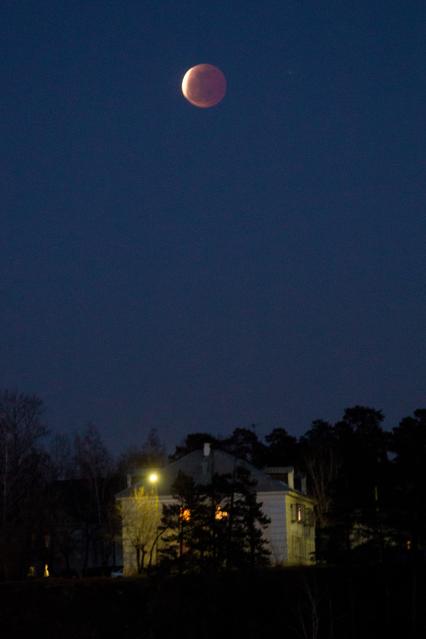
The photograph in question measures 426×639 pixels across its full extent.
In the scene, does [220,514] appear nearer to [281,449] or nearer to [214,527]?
[214,527]

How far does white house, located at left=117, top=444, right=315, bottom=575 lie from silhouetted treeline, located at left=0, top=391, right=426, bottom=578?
1764 mm

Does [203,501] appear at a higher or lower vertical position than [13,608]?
higher

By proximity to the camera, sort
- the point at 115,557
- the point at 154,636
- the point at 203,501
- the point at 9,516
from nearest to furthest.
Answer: the point at 154,636 < the point at 203,501 < the point at 9,516 < the point at 115,557

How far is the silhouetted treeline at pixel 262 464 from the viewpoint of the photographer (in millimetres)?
43969

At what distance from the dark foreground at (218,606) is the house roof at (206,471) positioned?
12532 mm

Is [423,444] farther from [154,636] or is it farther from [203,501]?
[154,636]

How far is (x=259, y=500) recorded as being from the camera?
184 ft

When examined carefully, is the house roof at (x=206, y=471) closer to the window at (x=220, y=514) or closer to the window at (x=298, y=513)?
the window at (x=298, y=513)

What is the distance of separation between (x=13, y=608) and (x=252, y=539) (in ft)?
35.0

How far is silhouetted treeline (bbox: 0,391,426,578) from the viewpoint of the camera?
144ft

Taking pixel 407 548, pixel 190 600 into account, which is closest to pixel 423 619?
pixel 407 548

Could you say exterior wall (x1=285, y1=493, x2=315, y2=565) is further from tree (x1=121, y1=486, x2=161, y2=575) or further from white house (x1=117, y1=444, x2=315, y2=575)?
tree (x1=121, y1=486, x2=161, y2=575)

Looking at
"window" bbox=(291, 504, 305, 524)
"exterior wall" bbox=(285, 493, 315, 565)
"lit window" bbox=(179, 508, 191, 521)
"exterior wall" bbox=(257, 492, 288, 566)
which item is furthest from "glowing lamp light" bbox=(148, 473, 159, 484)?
"lit window" bbox=(179, 508, 191, 521)

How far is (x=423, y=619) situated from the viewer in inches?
1641
